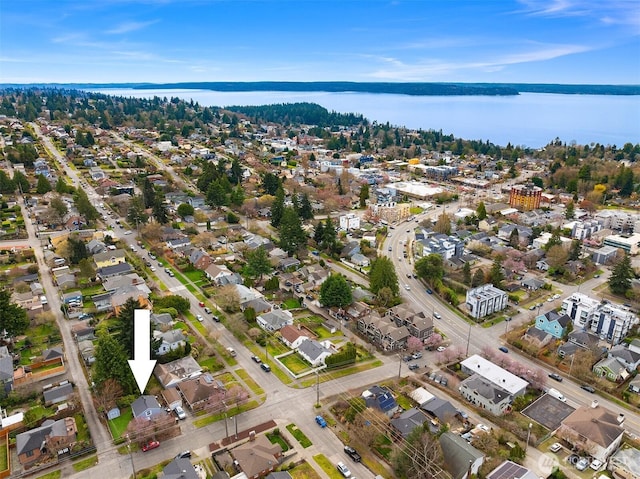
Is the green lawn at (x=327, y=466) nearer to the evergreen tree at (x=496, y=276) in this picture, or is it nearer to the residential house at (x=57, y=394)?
the residential house at (x=57, y=394)

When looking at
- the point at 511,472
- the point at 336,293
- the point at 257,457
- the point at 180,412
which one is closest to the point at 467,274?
the point at 336,293

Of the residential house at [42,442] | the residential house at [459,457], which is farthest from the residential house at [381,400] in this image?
the residential house at [42,442]

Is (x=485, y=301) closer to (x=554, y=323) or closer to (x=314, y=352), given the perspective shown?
(x=554, y=323)

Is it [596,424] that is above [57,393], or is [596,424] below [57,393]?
above

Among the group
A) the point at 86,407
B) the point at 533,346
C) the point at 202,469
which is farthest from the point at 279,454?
the point at 533,346

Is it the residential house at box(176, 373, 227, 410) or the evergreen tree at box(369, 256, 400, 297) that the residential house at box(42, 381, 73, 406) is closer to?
the residential house at box(176, 373, 227, 410)

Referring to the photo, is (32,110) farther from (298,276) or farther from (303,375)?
(303,375)
